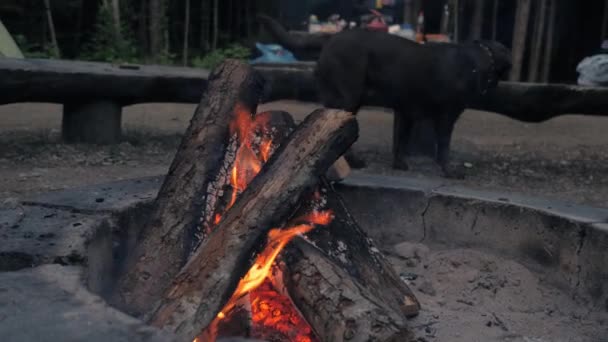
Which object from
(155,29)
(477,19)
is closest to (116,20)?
(155,29)

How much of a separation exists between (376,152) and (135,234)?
4.28 metres

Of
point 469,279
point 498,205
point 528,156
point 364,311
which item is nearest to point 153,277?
point 364,311

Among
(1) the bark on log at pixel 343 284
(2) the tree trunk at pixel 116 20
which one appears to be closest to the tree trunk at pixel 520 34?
(2) the tree trunk at pixel 116 20

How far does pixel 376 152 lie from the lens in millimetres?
7059

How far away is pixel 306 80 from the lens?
6.82 m

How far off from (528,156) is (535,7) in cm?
386

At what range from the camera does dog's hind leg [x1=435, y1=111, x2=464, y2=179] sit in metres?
5.91

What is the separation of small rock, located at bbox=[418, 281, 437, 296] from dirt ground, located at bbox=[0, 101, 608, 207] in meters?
2.60

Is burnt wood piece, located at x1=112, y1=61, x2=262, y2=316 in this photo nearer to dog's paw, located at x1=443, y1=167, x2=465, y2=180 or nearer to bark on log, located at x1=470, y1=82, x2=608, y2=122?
dog's paw, located at x1=443, y1=167, x2=465, y2=180

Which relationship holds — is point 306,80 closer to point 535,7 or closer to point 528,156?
point 528,156

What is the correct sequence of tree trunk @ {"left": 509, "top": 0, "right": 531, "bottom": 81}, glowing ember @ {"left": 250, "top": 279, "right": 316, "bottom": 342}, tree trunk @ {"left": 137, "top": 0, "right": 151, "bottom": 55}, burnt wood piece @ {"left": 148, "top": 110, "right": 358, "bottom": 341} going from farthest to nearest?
tree trunk @ {"left": 137, "top": 0, "right": 151, "bottom": 55} → tree trunk @ {"left": 509, "top": 0, "right": 531, "bottom": 81} → glowing ember @ {"left": 250, "top": 279, "right": 316, "bottom": 342} → burnt wood piece @ {"left": 148, "top": 110, "right": 358, "bottom": 341}

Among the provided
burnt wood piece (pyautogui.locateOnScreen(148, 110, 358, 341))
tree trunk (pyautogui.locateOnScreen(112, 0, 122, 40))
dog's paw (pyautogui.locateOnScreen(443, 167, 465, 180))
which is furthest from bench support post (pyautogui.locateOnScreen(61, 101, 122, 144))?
tree trunk (pyautogui.locateOnScreen(112, 0, 122, 40))

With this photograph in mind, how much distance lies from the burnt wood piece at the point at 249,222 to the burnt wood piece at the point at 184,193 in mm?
241

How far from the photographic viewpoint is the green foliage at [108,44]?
11891mm
